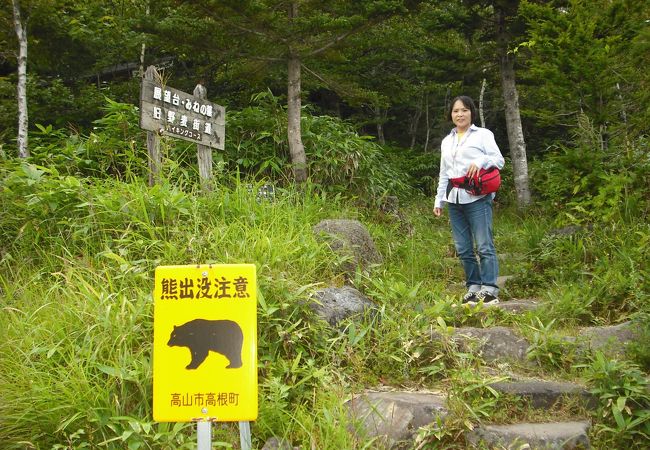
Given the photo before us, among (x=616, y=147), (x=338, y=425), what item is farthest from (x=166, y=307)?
(x=616, y=147)

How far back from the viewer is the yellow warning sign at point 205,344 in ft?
7.50

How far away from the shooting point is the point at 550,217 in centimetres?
704

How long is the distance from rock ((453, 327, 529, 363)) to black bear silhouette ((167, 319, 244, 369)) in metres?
1.88

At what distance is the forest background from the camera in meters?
3.02

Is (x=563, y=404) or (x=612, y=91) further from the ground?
(x=612, y=91)

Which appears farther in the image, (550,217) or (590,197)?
(550,217)

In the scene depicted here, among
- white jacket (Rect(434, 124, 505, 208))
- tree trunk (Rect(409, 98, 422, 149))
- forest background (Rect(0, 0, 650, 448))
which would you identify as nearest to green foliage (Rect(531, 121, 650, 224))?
forest background (Rect(0, 0, 650, 448))

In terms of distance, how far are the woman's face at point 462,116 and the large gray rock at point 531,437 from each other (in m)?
2.68

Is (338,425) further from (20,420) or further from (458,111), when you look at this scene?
(458,111)

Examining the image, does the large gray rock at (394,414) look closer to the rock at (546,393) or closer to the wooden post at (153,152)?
the rock at (546,393)

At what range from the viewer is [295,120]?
7293mm

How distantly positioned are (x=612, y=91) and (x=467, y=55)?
4.35 meters

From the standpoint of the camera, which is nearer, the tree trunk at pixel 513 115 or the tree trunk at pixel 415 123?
the tree trunk at pixel 513 115

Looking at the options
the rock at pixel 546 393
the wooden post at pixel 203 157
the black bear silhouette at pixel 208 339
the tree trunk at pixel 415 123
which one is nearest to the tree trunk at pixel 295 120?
the wooden post at pixel 203 157
